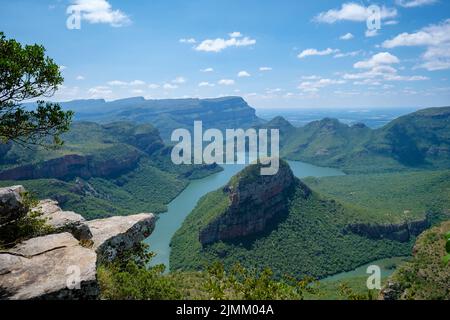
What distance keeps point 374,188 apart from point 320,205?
5949cm

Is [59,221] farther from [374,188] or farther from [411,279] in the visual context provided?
[374,188]

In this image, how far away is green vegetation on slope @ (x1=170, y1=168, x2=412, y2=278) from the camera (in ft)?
244

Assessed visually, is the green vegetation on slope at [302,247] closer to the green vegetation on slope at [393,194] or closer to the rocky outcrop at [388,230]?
the rocky outcrop at [388,230]

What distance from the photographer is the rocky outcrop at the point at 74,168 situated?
352 ft

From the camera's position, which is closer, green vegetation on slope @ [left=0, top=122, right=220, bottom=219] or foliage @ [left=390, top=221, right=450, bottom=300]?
foliage @ [left=390, top=221, right=450, bottom=300]

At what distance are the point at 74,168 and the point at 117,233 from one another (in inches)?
4889

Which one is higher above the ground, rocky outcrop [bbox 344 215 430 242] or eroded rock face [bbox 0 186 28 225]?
eroded rock face [bbox 0 186 28 225]

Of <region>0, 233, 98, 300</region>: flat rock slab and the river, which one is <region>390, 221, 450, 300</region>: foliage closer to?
<region>0, 233, 98, 300</region>: flat rock slab

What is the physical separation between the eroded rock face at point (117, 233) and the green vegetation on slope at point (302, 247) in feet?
193

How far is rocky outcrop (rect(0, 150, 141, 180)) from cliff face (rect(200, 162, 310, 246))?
2465 inches

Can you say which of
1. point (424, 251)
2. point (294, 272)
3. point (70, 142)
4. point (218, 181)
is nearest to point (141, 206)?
point (70, 142)

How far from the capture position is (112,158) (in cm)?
14788

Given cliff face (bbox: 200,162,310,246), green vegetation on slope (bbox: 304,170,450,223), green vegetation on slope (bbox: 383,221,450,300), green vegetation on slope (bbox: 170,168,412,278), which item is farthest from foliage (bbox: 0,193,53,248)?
green vegetation on slope (bbox: 304,170,450,223)

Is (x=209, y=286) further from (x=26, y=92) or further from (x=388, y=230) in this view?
(x=388, y=230)
